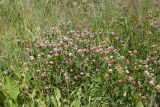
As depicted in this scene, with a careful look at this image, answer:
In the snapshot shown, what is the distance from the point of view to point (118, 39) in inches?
155

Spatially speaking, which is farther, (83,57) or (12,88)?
(83,57)

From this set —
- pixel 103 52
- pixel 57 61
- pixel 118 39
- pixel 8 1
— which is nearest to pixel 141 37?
pixel 118 39

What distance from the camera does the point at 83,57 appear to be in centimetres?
341

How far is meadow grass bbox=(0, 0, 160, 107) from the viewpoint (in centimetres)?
307

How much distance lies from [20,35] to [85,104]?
4.78ft

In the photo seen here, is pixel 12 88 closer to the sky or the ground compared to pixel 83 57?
closer to the ground

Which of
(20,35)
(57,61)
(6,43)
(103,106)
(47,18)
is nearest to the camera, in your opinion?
(103,106)

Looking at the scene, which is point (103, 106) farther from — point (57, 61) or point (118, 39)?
point (118, 39)

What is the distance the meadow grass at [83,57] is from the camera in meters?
3.07

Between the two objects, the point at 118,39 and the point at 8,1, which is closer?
the point at 118,39

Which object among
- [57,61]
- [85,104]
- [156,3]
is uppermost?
[156,3]

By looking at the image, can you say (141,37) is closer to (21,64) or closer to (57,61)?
(57,61)

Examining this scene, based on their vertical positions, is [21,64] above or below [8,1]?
below

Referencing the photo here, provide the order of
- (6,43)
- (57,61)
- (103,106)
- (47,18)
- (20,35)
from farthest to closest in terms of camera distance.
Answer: (47,18) < (20,35) < (6,43) < (57,61) < (103,106)
